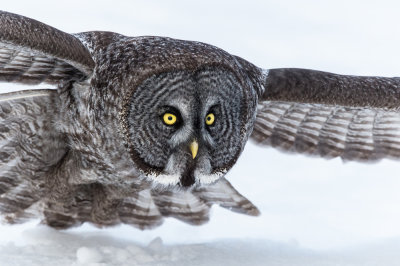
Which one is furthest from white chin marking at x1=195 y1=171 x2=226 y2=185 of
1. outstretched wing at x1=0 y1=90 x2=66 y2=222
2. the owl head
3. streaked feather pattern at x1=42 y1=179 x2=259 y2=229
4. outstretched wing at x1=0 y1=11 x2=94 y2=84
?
outstretched wing at x1=0 y1=90 x2=66 y2=222

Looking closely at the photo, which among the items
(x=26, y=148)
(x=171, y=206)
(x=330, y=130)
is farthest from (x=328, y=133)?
(x=26, y=148)

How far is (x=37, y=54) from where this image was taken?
15.7 feet

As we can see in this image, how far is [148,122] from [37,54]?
0.84 metres

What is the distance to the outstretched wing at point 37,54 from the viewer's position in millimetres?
4594

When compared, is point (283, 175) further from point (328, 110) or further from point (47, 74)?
point (47, 74)

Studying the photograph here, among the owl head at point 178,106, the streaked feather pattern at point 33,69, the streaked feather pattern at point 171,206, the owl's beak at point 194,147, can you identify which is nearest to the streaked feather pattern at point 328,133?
the streaked feather pattern at point 171,206

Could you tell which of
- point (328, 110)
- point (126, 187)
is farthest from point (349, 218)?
point (126, 187)

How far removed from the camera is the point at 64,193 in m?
5.42

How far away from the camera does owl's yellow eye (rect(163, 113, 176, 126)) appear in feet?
14.7

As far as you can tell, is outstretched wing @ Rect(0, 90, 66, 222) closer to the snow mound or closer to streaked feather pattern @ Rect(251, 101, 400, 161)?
the snow mound

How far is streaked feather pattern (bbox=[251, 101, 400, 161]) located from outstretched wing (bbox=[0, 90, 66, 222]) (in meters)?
1.51

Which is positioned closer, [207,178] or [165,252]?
[207,178]

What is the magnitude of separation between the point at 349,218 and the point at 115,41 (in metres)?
2.48

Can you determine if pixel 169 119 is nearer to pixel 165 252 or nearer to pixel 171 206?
pixel 165 252
